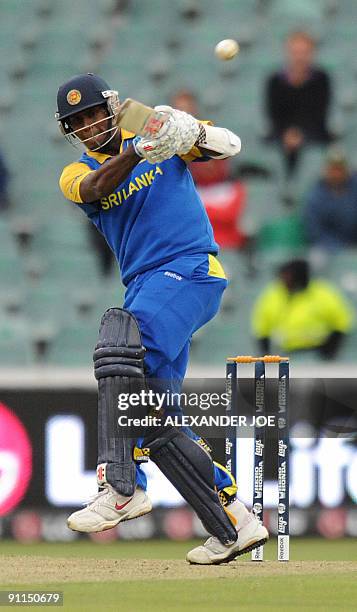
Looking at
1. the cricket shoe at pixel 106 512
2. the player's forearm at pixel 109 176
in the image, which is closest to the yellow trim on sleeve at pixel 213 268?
the player's forearm at pixel 109 176

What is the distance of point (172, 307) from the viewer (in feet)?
17.9

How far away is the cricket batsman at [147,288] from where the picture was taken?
539cm

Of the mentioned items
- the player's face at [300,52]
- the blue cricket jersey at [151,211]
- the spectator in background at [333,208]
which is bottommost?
the blue cricket jersey at [151,211]

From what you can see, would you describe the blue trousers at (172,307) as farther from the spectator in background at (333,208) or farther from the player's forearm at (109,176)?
the spectator in background at (333,208)

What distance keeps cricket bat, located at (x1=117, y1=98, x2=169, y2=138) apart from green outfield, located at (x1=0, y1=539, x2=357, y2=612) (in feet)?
5.56

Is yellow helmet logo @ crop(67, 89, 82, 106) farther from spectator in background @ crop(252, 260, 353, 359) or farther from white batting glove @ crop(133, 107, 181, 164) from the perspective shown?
spectator in background @ crop(252, 260, 353, 359)

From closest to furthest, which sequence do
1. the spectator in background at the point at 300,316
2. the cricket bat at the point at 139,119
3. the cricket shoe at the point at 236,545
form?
the cricket bat at the point at 139,119 → the cricket shoe at the point at 236,545 → the spectator in background at the point at 300,316

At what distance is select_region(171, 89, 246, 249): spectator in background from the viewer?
9.82 m

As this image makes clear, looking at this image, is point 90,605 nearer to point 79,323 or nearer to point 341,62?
point 79,323

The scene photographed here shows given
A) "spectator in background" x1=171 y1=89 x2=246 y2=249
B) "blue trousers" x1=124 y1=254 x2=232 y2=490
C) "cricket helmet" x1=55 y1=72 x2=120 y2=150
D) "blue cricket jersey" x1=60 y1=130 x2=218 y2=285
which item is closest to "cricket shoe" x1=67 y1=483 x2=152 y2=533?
"blue trousers" x1=124 y1=254 x2=232 y2=490

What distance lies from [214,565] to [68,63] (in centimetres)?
747

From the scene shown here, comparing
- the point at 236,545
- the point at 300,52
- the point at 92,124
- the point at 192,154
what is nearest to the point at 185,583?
the point at 236,545

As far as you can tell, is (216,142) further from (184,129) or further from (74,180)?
(74,180)

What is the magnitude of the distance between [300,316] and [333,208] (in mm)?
1200
